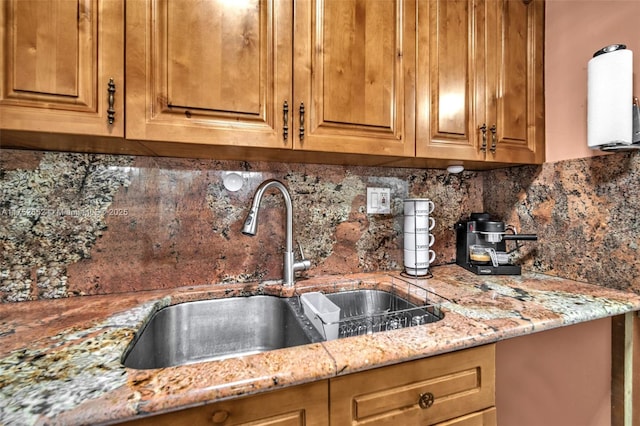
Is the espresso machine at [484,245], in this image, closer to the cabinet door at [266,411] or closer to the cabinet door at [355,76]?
the cabinet door at [355,76]

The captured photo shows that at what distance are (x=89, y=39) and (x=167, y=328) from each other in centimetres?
90

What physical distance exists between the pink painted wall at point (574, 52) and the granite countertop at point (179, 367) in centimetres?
62

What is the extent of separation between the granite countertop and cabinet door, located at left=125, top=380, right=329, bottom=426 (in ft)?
0.18

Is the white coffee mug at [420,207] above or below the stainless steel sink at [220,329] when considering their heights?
above

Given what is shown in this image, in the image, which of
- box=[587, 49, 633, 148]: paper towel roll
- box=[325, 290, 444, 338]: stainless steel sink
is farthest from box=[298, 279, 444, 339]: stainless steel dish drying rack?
box=[587, 49, 633, 148]: paper towel roll

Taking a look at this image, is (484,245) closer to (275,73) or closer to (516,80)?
(516,80)

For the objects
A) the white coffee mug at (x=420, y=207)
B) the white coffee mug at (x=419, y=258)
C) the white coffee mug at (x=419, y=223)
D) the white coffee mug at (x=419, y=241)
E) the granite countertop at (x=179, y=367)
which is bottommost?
the granite countertop at (x=179, y=367)

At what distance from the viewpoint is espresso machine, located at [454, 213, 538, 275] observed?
4.29 feet

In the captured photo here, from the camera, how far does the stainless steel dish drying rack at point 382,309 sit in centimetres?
85

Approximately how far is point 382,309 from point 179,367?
32.4 inches

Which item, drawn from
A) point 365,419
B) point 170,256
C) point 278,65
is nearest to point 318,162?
point 278,65

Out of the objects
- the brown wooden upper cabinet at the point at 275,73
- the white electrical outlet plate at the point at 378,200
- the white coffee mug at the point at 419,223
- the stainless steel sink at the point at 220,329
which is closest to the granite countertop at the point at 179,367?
the stainless steel sink at the point at 220,329

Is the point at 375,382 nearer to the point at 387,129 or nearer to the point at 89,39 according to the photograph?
the point at 387,129

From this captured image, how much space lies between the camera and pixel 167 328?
3.23ft
